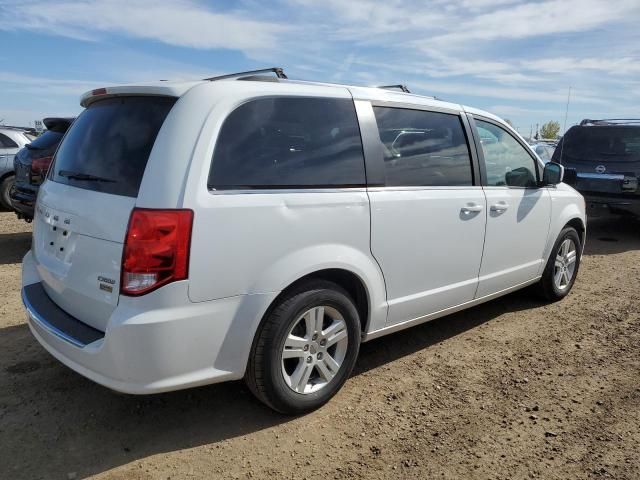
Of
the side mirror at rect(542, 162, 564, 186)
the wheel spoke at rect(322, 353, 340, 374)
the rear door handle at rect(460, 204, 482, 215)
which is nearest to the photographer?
the wheel spoke at rect(322, 353, 340, 374)

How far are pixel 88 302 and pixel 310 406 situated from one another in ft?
4.37

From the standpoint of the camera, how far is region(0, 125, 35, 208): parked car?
943 cm

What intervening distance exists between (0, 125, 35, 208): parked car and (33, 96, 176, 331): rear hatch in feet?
23.8

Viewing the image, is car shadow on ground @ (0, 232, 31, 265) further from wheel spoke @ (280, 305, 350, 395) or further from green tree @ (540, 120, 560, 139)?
green tree @ (540, 120, 560, 139)

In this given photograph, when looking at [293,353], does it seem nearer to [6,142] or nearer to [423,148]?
[423,148]

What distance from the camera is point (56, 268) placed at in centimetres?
290

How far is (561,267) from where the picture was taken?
5.17 metres

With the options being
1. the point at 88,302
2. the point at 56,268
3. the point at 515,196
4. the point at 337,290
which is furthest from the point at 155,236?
the point at 515,196

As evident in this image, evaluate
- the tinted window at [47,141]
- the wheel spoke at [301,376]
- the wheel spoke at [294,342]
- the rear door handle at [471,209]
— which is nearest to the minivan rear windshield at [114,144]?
the wheel spoke at [294,342]

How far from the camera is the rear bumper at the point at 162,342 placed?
2434 mm

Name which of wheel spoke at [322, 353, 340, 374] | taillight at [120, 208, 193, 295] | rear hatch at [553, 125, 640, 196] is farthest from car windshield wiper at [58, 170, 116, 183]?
rear hatch at [553, 125, 640, 196]

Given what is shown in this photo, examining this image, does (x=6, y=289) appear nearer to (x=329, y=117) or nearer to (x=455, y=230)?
(x=329, y=117)

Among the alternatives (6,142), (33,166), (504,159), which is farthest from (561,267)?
(6,142)

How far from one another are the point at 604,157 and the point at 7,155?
398 inches
